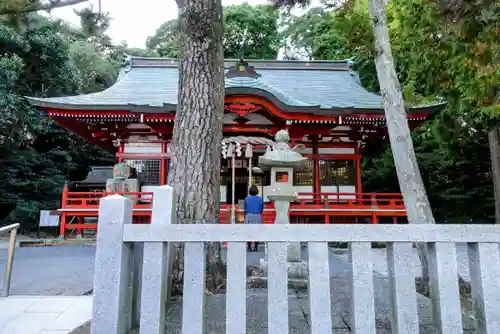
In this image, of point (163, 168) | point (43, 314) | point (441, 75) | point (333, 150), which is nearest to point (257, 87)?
point (333, 150)

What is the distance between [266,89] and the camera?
8359mm

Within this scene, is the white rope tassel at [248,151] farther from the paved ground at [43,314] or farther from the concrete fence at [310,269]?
the concrete fence at [310,269]

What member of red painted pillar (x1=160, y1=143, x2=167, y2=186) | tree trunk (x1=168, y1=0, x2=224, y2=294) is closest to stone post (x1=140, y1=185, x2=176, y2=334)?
tree trunk (x1=168, y1=0, x2=224, y2=294)

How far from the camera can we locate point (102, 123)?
29.2 feet

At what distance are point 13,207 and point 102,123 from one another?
644cm

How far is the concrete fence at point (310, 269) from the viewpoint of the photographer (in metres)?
1.38

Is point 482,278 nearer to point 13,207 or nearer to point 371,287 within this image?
point 371,287

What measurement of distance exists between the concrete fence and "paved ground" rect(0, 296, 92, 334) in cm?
142

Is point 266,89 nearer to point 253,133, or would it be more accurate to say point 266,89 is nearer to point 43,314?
point 253,133

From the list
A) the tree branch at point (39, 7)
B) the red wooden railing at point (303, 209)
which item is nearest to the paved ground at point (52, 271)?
the red wooden railing at point (303, 209)

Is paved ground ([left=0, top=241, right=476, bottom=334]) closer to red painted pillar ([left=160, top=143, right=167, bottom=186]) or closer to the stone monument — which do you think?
the stone monument

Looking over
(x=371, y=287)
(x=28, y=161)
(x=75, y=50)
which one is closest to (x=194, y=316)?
(x=371, y=287)

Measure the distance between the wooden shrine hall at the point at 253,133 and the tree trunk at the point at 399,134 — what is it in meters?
3.79

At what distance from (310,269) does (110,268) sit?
85 centimetres
